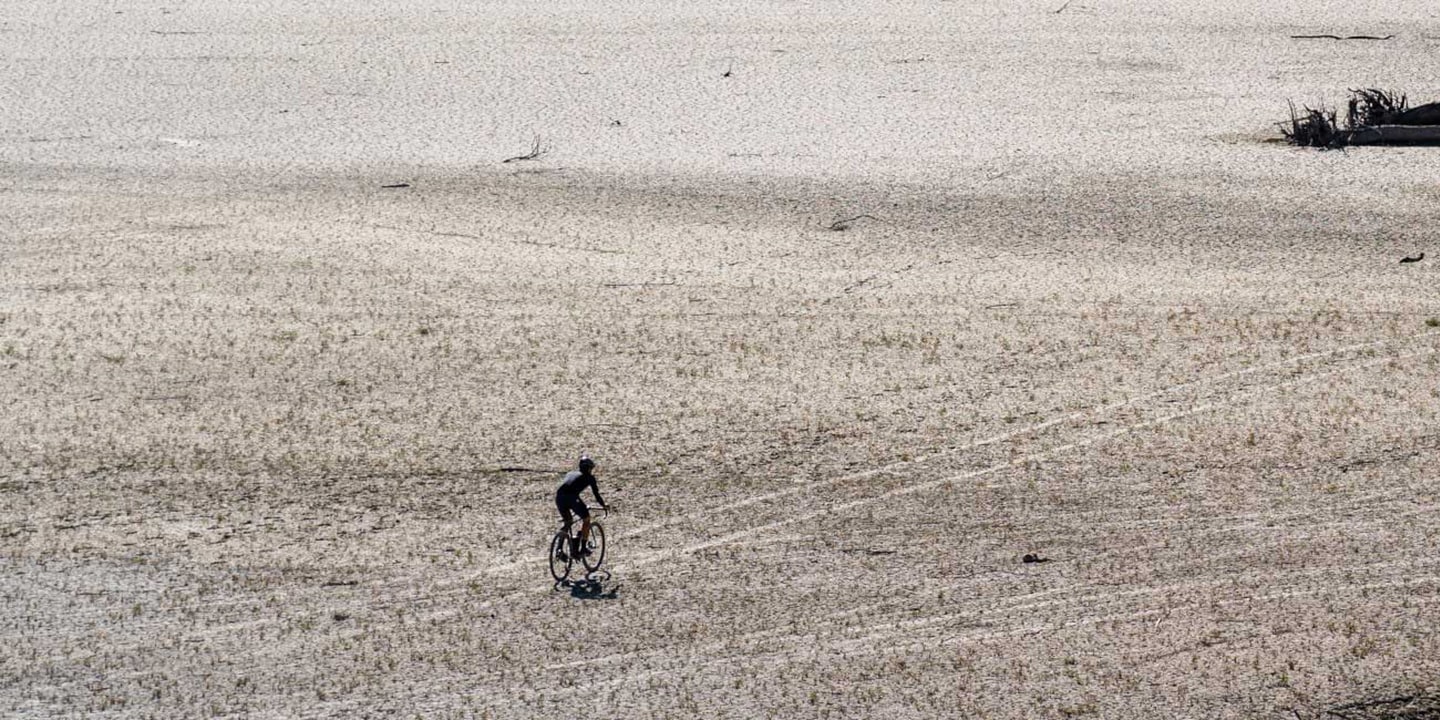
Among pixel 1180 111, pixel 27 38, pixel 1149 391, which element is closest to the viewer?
pixel 1149 391

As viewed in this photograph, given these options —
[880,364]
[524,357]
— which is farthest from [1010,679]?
[524,357]

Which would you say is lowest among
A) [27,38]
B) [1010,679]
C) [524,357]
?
[1010,679]

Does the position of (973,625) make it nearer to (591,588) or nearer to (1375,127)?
(591,588)

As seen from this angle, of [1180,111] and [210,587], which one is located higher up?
[1180,111]

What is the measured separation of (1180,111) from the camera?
41.3 meters

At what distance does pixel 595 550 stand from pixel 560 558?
766 millimetres

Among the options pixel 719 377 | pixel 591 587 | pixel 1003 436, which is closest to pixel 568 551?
pixel 591 587

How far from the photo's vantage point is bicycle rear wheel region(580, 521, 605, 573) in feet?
64.0

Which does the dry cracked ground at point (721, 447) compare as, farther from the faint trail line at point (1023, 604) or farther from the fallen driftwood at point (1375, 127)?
the fallen driftwood at point (1375, 127)

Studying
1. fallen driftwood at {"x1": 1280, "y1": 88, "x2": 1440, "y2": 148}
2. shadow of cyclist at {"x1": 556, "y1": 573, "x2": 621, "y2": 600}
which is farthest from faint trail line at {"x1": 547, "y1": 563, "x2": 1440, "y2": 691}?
fallen driftwood at {"x1": 1280, "y1": 88, "x2": 1440, "y2": 148}

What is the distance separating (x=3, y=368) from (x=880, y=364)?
48.6 ft

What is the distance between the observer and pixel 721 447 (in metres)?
23.5

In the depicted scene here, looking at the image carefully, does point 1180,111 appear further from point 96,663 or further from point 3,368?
point 96,663

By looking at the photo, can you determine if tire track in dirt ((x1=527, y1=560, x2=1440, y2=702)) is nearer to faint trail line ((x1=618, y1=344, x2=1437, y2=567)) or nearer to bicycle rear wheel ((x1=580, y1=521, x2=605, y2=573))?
bicycle rear wheel ((x1=580, y1=521, x2=605, y2=573))
